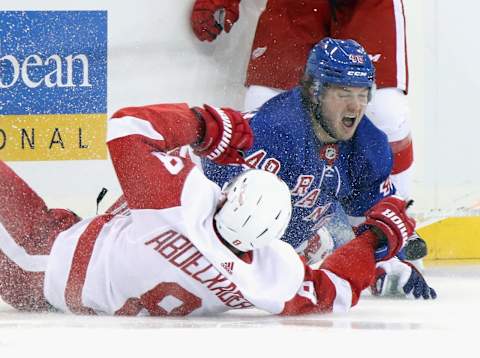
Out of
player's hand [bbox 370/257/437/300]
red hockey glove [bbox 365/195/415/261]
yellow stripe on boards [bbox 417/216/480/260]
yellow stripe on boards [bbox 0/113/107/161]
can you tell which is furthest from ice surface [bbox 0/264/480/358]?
yellow stripe on boards [bbox 417/216/480/260]

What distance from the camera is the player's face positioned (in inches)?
167

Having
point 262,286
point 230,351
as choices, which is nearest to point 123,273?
point 262,286

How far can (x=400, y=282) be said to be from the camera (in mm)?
4301

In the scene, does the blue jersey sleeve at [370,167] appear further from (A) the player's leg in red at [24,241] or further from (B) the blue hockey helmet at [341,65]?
(A) the player's leg in red at [24,241]

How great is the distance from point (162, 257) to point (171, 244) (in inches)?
1.8

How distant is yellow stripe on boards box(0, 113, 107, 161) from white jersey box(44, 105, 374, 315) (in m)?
1.35

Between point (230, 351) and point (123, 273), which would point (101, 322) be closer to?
point (123, 273)

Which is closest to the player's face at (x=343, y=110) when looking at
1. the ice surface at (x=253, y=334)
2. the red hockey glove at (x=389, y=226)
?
the red hockey glove at (x=389, y=226)

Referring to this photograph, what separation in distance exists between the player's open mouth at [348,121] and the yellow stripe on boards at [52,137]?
3.46 ft

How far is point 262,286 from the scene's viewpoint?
3441 mm

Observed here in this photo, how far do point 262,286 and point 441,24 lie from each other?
6.83 feet

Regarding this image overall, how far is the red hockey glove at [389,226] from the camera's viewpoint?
3809 millimetres

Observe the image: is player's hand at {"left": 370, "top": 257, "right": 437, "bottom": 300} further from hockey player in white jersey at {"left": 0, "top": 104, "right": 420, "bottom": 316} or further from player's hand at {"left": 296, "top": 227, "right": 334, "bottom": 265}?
hockey player in white jersey at {"left": 0, "top": 104, "right": 420, "bottom": 316}

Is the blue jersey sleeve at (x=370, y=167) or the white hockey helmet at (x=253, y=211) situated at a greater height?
the white hockey helmet at (x=253, y=211)
